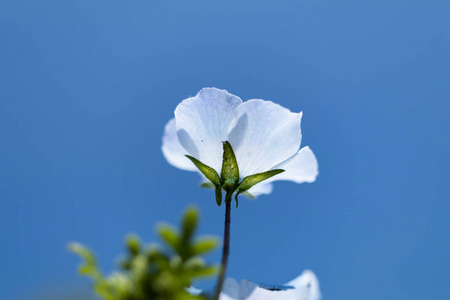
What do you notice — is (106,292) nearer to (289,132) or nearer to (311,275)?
(311,275)

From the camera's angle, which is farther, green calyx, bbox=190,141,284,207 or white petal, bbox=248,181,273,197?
white petal, bbox=248,181,273,197

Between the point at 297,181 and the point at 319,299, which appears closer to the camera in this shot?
the point at 319,299

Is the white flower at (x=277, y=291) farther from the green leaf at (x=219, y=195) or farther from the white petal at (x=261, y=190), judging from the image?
the white petal at (x=261, y=190)

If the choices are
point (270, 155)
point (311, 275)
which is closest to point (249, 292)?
point (311, 275)

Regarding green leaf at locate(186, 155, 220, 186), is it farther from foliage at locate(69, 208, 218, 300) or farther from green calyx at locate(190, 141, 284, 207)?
foliage at locate(69, 208, 218, 300)

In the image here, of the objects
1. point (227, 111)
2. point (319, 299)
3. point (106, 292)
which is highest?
point (227, 111)

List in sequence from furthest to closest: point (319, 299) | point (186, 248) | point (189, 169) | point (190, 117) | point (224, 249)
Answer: point (189, 169)
point (190, 117)
point (319, 299)
point (224, 249)
point (186, 248)

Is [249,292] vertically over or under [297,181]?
under

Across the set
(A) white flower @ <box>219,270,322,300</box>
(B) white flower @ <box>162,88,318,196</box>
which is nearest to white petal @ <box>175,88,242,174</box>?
(B) white flower @ <box>162,88,318,196</box>
